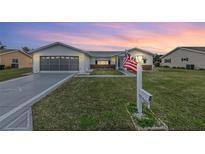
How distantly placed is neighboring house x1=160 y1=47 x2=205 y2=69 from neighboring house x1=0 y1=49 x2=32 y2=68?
3406 centimetres

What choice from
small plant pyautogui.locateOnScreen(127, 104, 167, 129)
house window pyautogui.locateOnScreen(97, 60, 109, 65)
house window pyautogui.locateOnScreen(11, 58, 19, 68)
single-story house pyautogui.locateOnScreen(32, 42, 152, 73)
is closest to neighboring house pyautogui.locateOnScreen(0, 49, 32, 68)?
house window pyautogui.locateOnScreen(11, 58, 19, 68)

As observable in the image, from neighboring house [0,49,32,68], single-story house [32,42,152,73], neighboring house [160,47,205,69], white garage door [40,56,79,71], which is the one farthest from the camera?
neighboring house [0,49,32,68]

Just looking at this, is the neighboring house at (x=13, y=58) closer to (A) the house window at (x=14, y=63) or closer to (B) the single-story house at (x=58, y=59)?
(A) the house window at (x=14, y=63)

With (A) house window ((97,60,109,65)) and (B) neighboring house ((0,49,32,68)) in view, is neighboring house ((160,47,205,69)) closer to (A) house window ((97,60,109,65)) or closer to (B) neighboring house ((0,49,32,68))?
(A) house window ((97,60,109,65))

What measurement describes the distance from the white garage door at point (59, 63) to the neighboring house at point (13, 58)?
1535 centimetres

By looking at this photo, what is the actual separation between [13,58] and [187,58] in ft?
120

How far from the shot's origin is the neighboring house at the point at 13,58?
1378 inches

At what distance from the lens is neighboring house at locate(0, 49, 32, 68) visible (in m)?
35.0

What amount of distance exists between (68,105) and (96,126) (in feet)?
8.27

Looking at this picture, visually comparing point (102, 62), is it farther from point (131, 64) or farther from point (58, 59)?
point (131, 64)

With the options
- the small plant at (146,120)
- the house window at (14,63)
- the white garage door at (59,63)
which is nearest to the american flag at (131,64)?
the small plant at (146,120)

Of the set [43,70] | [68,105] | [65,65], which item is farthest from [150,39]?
[68,105]

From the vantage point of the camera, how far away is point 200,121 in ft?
16.5
